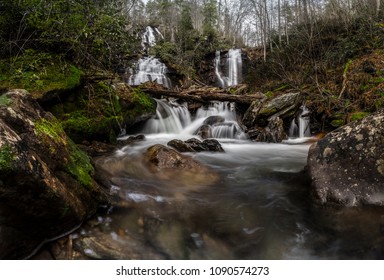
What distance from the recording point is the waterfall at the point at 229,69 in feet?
57.6

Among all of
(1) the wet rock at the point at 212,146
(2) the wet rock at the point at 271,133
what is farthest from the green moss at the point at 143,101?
(2) the wet rock at the point at 271,133

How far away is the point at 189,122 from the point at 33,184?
797 centimetres

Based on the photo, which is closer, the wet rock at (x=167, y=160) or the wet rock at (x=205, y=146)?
the wet rock at (x=167, y=160)

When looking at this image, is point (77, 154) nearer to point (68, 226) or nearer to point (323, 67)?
point (68, 226)

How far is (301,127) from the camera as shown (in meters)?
9.29

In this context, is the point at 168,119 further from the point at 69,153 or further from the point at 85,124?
the point at 69,153

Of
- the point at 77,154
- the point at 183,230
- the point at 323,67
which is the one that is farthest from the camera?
the point at 323,67

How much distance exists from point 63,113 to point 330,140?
551 cm

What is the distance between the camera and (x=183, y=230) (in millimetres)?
3057

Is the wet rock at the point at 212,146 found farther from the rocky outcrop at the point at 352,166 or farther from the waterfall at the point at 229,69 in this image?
the waterfall at the point at 229,69

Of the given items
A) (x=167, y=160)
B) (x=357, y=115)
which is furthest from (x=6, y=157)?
(x=357, y=115)

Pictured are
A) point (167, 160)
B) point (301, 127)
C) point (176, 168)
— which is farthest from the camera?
point (301, 127)

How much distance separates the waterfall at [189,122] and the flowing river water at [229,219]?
3.60 metres
